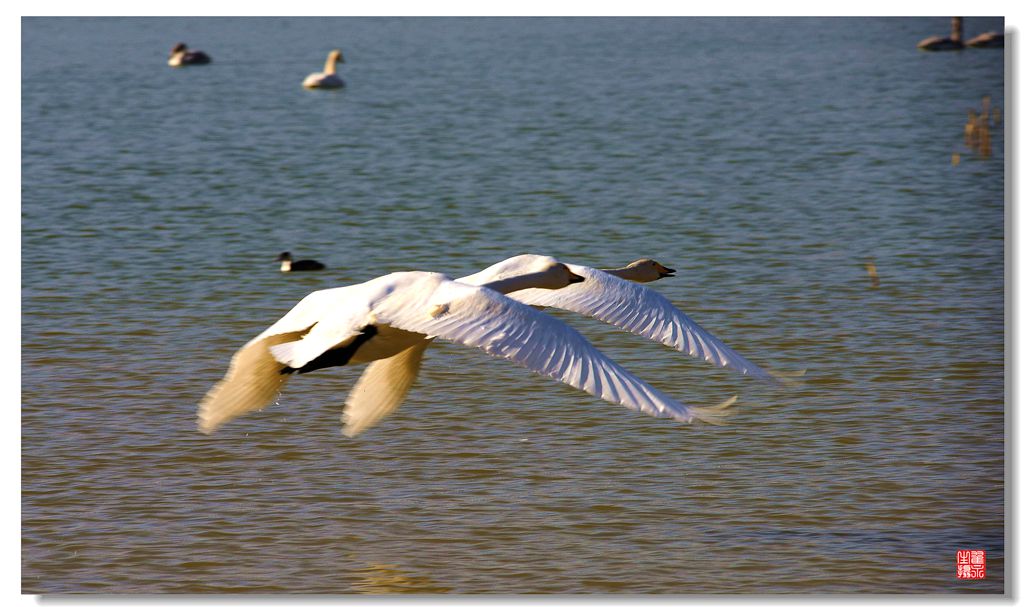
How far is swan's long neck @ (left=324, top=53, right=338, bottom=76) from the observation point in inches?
508

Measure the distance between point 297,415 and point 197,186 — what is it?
339 cm

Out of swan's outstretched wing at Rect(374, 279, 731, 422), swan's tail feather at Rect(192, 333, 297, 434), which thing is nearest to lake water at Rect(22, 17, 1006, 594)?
swan's tail feather at Rect(192, 333, 297, 434)

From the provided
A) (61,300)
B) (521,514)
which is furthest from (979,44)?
(61,300)

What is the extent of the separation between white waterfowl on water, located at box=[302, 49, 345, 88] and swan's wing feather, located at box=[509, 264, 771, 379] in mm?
5834

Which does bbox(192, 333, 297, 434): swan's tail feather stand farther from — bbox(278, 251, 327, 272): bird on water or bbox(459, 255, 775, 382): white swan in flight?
bbox(278, 251, 327, 272): bird on water

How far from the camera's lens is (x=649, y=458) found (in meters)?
8.18

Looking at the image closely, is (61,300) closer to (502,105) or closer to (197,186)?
(197,186)

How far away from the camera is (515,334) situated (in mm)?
6539

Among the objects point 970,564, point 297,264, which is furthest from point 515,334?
point 297,264

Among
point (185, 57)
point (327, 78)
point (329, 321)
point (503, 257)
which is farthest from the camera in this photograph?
point (327, 78)

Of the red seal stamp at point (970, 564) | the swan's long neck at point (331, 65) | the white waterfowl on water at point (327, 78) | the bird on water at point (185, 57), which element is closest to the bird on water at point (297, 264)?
the bird on water at point (185, 57)

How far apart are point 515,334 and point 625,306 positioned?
3.76ft

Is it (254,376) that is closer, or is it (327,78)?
(254,376)

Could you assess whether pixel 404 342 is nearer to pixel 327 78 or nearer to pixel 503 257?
pixel 503 257
